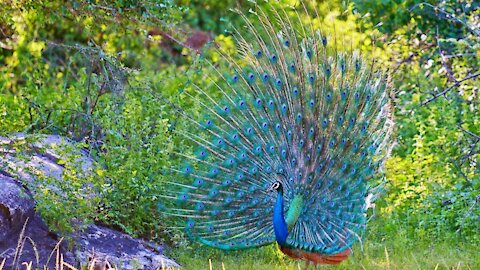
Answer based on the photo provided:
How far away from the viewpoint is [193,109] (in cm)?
875

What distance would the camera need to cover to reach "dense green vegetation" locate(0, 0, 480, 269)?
25.3 feet

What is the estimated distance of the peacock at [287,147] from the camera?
286 inches

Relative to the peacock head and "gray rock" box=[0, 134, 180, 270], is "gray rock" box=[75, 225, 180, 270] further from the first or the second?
the peacock head

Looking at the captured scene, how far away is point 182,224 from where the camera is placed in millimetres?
7594

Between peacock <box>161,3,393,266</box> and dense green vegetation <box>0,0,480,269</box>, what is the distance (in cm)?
34

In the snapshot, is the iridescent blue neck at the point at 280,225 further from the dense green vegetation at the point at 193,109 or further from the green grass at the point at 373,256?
the dense green vegetation at the point at 193,109

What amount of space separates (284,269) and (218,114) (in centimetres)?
142

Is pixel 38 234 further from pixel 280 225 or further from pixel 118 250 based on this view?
pixel 280 225

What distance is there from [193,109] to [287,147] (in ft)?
5.12

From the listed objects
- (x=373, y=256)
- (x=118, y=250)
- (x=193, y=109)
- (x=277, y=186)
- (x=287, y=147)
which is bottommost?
(x=118, y=250)

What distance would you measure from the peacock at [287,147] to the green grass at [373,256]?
0.27m

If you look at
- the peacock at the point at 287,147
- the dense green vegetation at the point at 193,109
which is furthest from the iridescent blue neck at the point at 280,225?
the dense green vegetation at the point at 193,109

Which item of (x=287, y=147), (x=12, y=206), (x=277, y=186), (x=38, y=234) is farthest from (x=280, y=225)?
(x=12, y=206)

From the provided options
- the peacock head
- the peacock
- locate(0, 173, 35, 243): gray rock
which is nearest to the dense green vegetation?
locate(0, 173, 35, 243): gray rock
